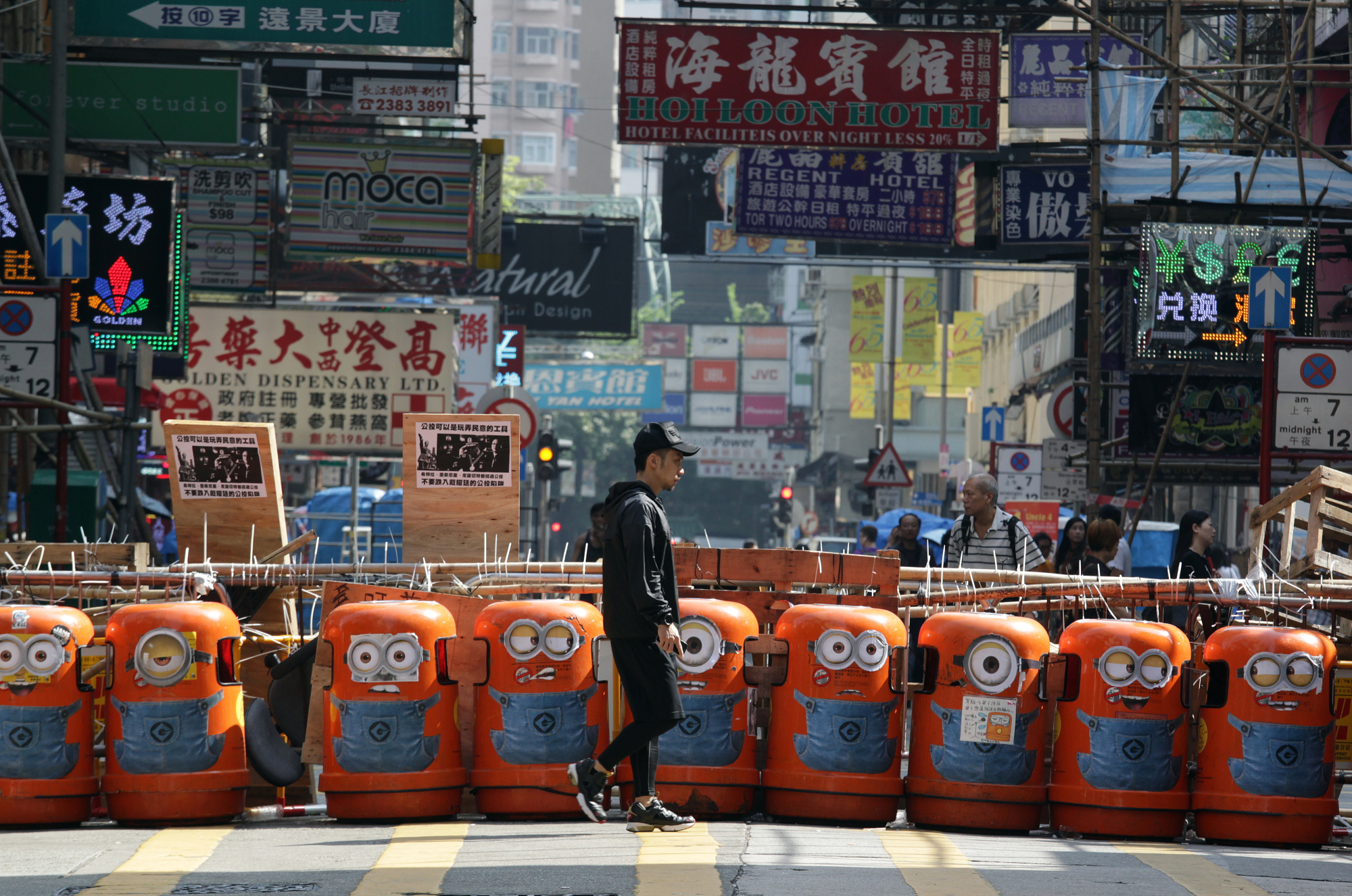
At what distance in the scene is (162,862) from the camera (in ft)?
21.2

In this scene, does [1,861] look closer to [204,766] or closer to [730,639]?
[204,766]

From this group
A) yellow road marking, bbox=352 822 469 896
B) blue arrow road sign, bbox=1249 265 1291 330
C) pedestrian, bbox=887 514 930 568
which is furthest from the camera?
pedestrian, bbox=887 514 930 568

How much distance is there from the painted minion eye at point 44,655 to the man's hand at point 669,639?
8.82ft

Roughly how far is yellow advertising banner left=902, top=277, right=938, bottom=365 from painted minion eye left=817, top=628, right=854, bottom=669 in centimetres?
3639

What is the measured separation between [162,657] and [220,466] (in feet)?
6.62

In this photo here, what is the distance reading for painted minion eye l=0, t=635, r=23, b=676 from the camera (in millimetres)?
7352

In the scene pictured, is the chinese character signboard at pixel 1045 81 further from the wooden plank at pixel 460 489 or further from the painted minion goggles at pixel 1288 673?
the painted minion goggles at pixel 1288 673

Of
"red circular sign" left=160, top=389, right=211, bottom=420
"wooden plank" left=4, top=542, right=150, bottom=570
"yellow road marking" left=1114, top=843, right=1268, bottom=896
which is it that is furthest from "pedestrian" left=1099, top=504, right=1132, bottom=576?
"red circular sign" left=160, top=389, right=211, bottom=420

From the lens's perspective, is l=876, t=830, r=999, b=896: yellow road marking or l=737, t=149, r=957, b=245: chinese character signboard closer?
l=876, t=830, r=999, b=896: yellow road marking

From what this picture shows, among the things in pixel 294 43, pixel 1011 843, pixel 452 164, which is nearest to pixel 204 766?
pixel 1011 843

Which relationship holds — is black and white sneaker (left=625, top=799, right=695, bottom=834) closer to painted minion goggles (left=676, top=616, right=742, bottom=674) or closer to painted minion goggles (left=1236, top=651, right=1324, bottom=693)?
painted minion goggles (left=676, top=616, right=742, bottom=674)

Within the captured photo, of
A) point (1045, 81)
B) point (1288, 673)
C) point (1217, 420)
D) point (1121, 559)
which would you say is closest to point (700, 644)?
point (1288, 673)

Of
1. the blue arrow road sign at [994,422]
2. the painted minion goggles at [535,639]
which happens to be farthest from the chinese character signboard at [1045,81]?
the painted minion goggles at [535,639]

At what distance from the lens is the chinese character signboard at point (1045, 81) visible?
2220 cm
